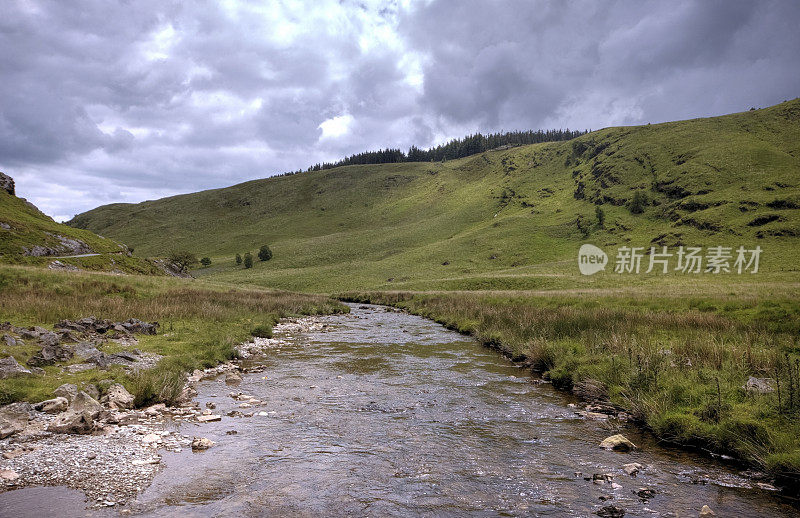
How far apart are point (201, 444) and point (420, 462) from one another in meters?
4.25

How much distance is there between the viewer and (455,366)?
1619 cm

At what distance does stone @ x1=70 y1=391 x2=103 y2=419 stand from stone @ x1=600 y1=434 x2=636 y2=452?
34.9 ft

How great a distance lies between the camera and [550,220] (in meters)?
119

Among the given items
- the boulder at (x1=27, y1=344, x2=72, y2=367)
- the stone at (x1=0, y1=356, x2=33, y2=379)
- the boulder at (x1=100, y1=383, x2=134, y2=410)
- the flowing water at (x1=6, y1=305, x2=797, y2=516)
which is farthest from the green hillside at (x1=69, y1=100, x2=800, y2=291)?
the stone at (x1=0, y1=356, x2=33, y2=379)

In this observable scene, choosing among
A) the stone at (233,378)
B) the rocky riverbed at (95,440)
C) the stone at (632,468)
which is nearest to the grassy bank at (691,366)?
the stone at (632,468)

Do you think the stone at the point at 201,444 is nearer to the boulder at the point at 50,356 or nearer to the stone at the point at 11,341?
the boulder at the point at 50,356

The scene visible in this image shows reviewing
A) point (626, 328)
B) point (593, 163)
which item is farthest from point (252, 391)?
point (593, 163)

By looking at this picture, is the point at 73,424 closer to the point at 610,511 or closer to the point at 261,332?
the point at 610,511

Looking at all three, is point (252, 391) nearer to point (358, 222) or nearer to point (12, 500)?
point (12, 500)

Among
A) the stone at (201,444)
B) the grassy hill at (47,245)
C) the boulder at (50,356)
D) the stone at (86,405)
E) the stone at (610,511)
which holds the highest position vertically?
the grassy hill at (47,245)

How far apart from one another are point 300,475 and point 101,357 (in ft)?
28.0

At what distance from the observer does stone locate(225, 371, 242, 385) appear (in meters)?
13.0

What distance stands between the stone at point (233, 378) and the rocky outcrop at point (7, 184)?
80.0 metres

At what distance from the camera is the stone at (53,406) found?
27.6 feet
